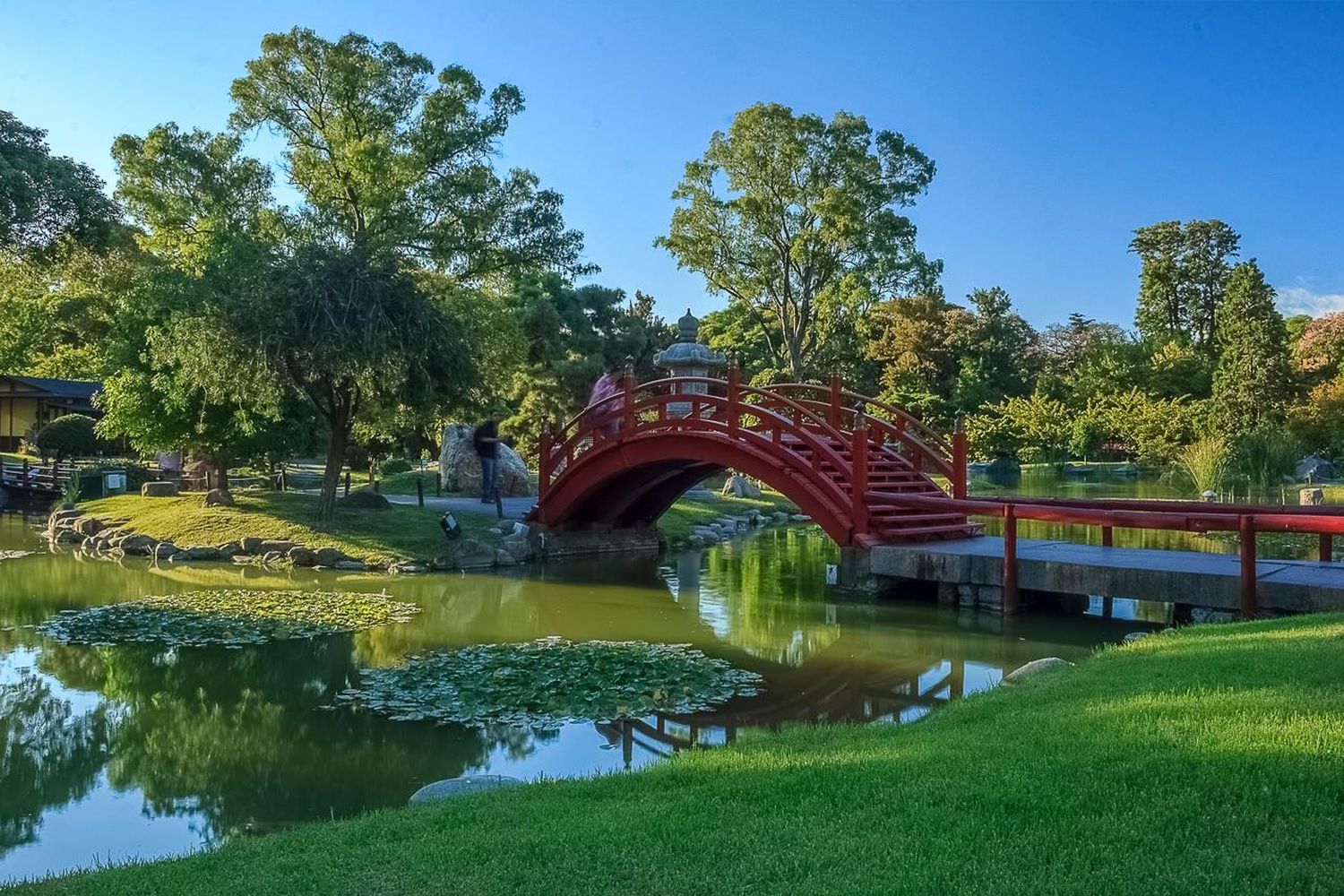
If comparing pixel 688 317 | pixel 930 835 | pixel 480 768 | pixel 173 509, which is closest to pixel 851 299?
pixel 688 317

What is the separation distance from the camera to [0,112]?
977 cm

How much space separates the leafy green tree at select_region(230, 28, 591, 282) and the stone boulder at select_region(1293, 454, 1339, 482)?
1908 centimetres

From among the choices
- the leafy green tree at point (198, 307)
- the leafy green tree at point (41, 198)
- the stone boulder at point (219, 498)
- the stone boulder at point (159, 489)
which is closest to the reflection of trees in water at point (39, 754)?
the leafy green tree at point (41, 198)

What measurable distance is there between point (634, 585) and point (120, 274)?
22.0m

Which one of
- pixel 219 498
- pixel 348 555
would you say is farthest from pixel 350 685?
pixel 219 498

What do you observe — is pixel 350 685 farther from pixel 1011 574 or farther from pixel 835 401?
pixel 835 401

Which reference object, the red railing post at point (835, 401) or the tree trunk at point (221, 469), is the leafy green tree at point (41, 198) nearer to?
the tree trunk at point (221, 469)

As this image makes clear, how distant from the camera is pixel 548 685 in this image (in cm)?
735

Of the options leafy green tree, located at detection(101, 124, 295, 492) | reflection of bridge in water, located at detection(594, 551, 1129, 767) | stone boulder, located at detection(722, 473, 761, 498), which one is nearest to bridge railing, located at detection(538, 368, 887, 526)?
reflection of bridge in water, located at detection(594, 551, 1129, 767)

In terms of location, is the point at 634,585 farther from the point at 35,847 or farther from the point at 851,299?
the point at 851,299

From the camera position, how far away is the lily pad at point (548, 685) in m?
6.76

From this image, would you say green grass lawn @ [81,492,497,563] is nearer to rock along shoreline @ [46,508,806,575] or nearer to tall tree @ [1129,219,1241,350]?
rock along shoreline @ [46,508,806,575]

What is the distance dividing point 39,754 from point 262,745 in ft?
4.24

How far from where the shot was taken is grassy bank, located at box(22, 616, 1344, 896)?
286 centimetres
